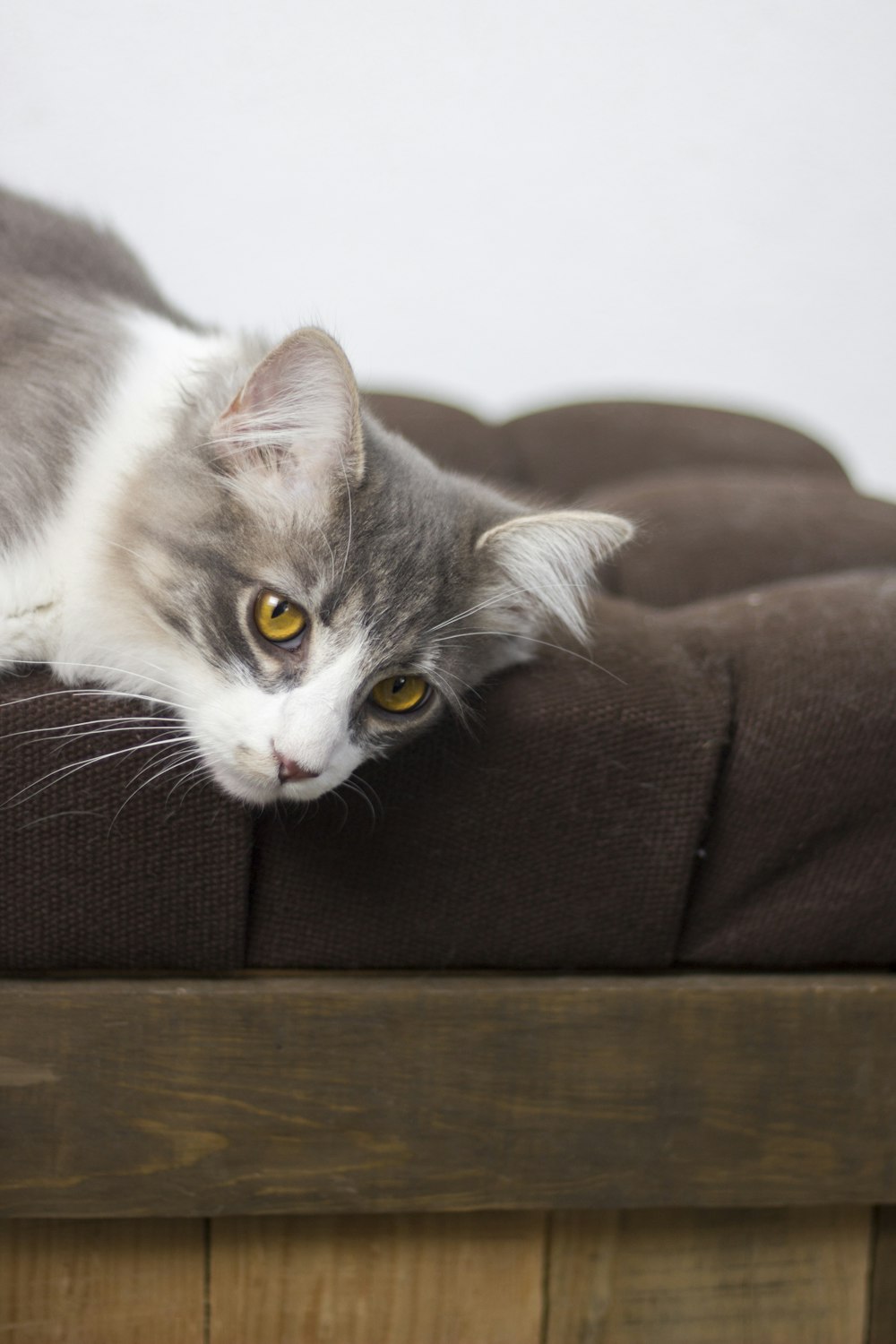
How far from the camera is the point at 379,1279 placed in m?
1.14

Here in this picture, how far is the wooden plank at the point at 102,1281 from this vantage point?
1054 millimetres

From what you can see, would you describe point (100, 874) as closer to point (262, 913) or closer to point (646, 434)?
point (262, 913)

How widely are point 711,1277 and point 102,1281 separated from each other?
0.65 m

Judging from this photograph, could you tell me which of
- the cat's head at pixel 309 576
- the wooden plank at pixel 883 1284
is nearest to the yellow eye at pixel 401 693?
the cat's head at pixel 309 576

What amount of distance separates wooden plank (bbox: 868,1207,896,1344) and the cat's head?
0.78 m

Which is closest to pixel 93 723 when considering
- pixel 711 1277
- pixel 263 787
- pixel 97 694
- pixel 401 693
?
pixel 97 694

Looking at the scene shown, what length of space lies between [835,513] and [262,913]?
3.66 feet

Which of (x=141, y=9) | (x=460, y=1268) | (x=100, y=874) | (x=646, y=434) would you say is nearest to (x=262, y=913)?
(x=100, y=874)

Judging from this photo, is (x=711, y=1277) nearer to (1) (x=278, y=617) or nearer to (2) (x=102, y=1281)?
(2) (x=102, y=1281)

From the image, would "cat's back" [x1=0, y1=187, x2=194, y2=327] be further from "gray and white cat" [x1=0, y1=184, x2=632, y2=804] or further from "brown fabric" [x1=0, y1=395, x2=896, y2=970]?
"brown fabric" [x1=0, y1=395, x2=896, y2=970]

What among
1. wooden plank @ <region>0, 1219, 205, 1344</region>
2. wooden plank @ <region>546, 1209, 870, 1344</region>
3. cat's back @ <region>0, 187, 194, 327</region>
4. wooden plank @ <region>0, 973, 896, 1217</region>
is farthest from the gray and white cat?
wooden plank @ <region>546, 1209, 870, 1344</region>

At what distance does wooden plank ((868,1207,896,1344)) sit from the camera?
1.22 m

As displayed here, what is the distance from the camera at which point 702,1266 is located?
3.93 feet

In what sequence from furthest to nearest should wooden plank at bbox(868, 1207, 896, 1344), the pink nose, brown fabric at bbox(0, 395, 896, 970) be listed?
wooden plank at bbox(868, 1207, 896, 1344) → brown fabric at bbox(0, 395, 896, 970) → the pink nose
